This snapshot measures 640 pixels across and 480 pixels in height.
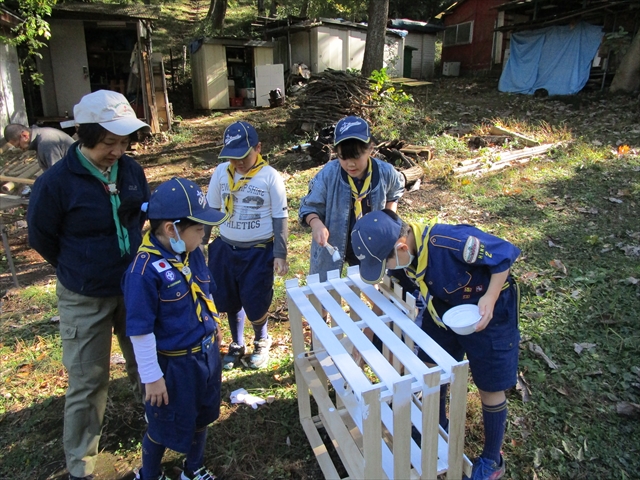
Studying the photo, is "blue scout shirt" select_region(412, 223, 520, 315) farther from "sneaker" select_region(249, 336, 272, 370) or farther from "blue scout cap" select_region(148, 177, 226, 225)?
"sneaker" select_region(249, 336, 272, 370)

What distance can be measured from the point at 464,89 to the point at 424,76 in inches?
325

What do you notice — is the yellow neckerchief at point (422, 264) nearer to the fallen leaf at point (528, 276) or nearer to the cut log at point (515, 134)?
the fallen leaf at point (528, 276)

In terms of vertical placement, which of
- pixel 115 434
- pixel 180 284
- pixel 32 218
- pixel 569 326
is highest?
pixel 32 218

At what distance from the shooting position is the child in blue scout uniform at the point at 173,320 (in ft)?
6.56

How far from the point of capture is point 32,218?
2209 mm

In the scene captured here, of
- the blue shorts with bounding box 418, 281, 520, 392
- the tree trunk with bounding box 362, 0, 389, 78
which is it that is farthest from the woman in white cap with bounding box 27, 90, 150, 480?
the tree trunk with bounding box 362, 0, 389, 78

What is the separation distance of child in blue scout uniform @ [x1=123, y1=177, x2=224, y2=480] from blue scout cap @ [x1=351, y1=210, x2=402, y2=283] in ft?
2.23

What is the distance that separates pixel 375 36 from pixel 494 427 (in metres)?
12.9

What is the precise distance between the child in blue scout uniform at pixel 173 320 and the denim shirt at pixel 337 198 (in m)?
1.01

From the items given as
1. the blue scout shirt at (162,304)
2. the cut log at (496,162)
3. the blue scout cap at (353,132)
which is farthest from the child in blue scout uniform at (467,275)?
the cut log at (496,162)

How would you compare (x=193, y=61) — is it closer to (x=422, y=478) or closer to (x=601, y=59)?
→ (x=601, y=59)

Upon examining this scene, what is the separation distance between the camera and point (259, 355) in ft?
11.6

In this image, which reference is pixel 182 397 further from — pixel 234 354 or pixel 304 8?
pixel 304 8

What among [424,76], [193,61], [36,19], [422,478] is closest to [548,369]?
[422,478]
